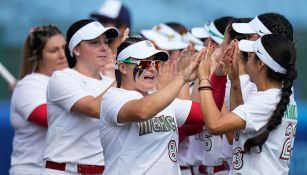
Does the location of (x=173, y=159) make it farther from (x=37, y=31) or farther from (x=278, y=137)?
(x=37, y=31)

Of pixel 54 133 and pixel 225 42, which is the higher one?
pixel 225 42

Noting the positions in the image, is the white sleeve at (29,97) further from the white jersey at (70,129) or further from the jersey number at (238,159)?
the jersey number at (238,159)

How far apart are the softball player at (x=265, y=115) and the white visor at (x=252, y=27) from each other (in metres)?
0.56

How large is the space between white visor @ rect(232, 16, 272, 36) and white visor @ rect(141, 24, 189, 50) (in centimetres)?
170

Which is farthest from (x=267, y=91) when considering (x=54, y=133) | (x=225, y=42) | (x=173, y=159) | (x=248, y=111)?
(x=54, y=133)

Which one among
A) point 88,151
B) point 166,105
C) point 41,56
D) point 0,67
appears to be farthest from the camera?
point 0,67

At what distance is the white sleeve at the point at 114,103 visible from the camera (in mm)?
5684

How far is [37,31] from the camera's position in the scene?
8.10m

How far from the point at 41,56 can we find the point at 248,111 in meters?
2.76

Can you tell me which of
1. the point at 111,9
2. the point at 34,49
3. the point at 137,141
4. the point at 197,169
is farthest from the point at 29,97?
the point at 111,9

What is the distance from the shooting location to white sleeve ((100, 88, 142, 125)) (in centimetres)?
568

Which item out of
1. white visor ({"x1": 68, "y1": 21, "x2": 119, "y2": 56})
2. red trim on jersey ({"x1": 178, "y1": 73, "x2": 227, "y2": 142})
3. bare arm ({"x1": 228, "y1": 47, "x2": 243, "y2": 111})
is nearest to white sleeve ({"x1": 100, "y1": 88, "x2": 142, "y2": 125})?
red trim on jersey ({"x1": 178, "y1": 73, "x2": 227, "y2": 142})

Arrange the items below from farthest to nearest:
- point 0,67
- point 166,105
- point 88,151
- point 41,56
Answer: point 0,67 < point 41,56 < point 88,151 < point 166,105

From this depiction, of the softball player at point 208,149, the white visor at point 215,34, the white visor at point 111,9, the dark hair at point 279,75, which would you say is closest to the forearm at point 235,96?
the dark hair at point 279,75
